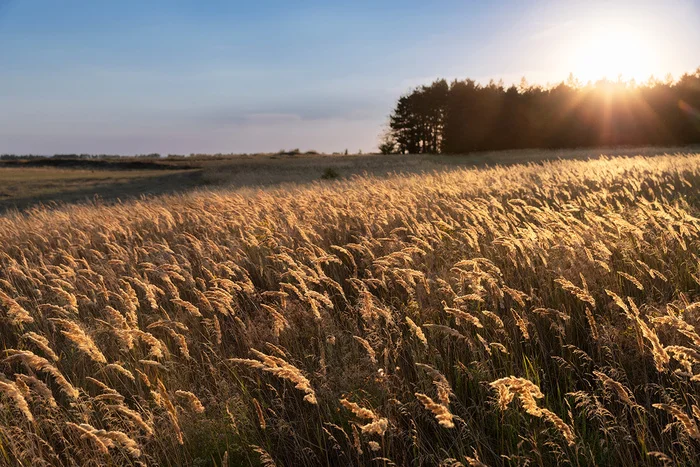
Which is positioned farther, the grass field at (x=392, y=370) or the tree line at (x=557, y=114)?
the tree line at (x=557, y=114)

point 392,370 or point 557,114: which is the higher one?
point 557,114

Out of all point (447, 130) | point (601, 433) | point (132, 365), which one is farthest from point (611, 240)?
point (447, 130)

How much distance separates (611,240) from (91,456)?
4.36m

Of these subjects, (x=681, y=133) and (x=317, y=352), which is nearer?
(x=317, y=352)

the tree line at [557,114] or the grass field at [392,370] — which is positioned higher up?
the tree line at [557,114]

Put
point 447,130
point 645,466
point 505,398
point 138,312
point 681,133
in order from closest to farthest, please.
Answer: point 505,398 → point 645,466 → point 138,312 → point 681,133 → point 447,130

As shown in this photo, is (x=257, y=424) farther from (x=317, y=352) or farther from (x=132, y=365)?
(x=132, y=365)

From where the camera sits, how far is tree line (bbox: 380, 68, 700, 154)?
41.4 metres

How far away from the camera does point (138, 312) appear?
3971mm

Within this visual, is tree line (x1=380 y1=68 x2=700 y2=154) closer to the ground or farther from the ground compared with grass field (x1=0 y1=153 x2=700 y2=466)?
farther from the ground

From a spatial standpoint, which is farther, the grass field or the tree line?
the tree line

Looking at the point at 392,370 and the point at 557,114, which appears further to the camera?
the point at 557,114

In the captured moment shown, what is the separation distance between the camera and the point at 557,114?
4453 centimetres

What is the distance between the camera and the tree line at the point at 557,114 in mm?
41375
